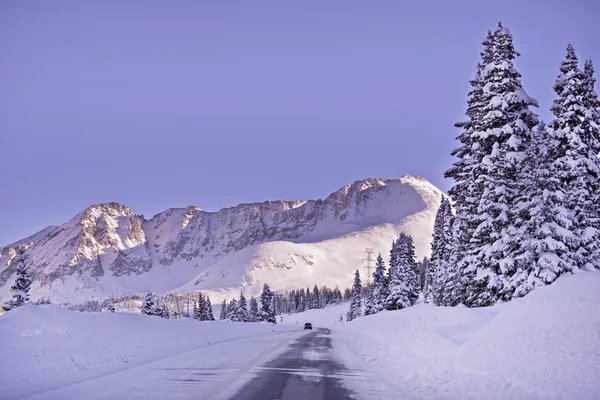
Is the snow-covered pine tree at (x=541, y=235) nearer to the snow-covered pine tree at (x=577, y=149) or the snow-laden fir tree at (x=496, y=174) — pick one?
the snow-laden fir tree at (x=496, y=174)

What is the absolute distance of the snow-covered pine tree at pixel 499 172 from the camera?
2564 centimetres

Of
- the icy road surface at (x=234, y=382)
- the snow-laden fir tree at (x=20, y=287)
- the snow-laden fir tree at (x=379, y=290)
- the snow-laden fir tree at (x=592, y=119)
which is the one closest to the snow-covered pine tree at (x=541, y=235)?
the snow-laden fir tree at (x=592, y=119)

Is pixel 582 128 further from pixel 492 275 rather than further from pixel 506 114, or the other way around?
pixel 492 275

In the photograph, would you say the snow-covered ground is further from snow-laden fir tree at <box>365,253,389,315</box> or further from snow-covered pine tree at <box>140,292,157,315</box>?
snow-laden fir tree at <box>365,253,389,315</box>

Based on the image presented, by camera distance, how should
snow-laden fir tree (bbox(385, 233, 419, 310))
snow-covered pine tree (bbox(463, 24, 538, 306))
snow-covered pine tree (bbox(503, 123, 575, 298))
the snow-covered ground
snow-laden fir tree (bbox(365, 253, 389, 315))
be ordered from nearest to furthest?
1. the snow-covered ground
2. snow-covered pine tree (bbox(503, 123, 575, 298))
3. snow-covered pine tree (bbox(463, 24, 538, 306))
4. snow-laden fir tree (bbox(385, 233, 419, 310))
5. snow-laden fir tree (bbox(365, 253, 389, 315))

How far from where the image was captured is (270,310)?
342 feet

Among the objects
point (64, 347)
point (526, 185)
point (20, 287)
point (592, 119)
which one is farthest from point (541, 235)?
point (20, 287)

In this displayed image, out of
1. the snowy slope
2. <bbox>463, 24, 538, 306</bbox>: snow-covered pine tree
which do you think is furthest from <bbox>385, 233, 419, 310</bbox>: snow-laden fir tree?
the snowy slope

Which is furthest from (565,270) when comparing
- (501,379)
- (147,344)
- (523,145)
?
(147,344)

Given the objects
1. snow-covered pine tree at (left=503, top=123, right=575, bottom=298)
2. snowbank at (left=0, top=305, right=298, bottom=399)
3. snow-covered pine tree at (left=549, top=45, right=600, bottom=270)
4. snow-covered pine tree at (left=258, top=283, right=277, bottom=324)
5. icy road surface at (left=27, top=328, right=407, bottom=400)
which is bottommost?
snow-covered pine tree at (left=258, top=283, right=277, bottom=324)

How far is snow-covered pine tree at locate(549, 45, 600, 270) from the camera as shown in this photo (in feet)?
86.2

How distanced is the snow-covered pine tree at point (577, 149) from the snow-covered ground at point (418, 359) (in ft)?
30.7

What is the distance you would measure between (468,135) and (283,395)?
80.7 feet

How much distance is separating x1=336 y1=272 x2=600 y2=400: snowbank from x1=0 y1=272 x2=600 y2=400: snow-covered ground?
3 cm
